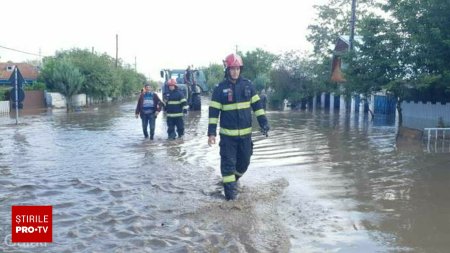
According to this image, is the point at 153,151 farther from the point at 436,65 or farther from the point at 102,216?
the point at 436,65

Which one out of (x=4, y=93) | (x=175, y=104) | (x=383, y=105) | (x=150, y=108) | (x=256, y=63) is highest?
(x=256, y=63)

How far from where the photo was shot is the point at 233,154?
21.5 ft

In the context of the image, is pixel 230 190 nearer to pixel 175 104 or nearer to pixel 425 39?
pixel 175 104

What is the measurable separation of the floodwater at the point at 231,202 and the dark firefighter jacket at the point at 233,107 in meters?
0.97

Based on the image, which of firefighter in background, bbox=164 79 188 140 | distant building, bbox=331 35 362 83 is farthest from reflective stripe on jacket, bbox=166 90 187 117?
distant building, bbox=331 35 362 83

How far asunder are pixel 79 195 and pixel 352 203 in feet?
12.6

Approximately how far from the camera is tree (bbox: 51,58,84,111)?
110ft

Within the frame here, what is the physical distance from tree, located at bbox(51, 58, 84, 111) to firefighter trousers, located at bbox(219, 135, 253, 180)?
28816mm

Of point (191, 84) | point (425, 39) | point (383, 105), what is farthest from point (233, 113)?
point (383, 105)

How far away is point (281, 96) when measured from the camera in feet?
127

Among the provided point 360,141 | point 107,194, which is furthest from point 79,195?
point 360,141

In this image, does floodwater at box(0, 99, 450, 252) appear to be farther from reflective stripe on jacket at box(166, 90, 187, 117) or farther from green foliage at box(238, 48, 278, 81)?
green foliage at box(238, 48, 278, 81)

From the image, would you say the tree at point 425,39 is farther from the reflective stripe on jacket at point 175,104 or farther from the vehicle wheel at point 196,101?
the vehicle wheel at point 196,101

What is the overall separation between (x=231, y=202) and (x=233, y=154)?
2.29 feet
